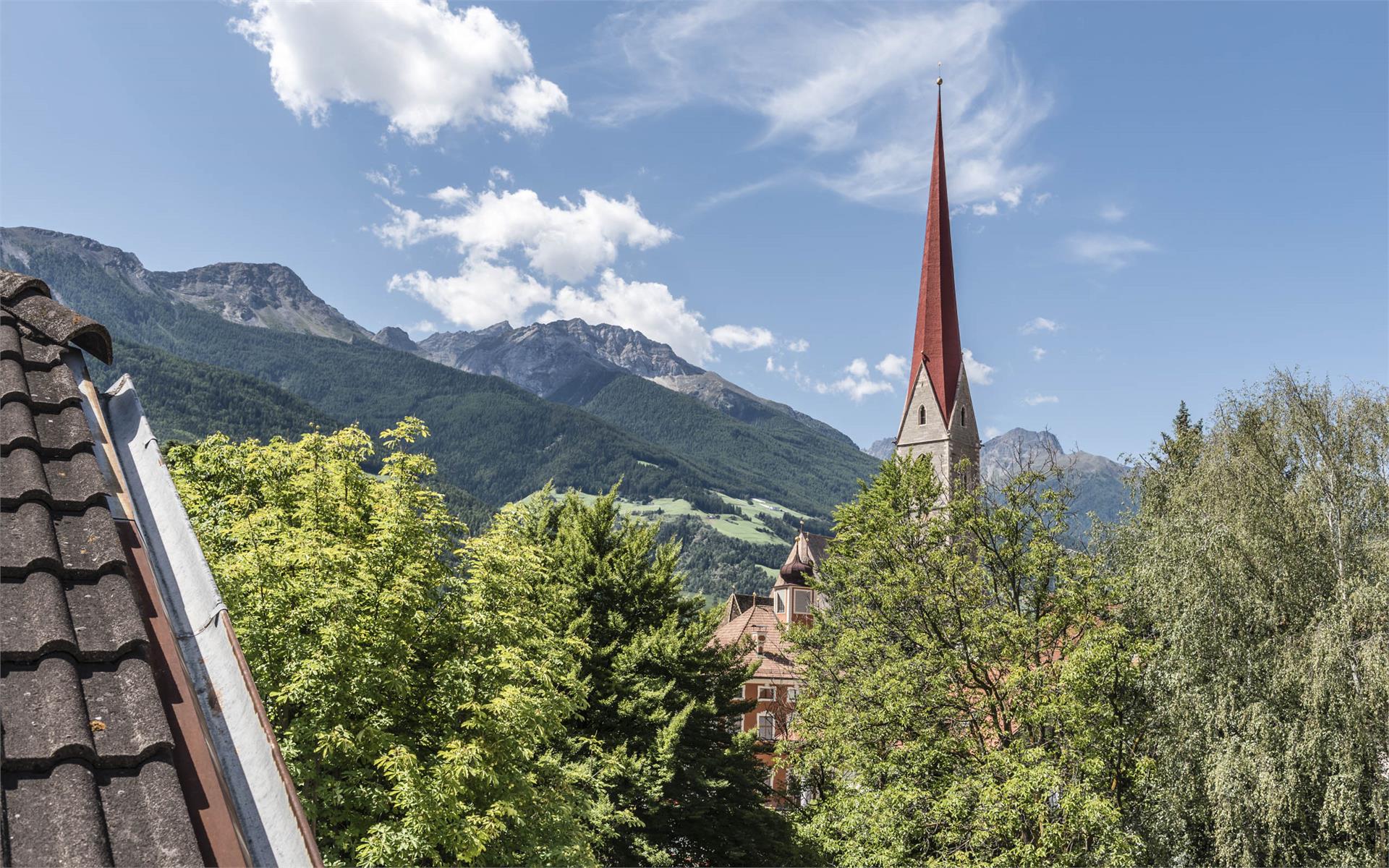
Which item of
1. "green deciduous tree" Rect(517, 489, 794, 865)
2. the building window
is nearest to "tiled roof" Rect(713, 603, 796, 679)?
the building window

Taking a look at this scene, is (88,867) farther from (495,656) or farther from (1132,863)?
(1132,863)

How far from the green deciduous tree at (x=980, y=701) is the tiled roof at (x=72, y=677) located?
19344 millimetres

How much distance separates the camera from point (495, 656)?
14109 millimetres

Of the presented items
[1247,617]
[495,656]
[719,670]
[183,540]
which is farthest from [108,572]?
[719,670]

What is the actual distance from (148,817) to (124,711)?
30 centimetres

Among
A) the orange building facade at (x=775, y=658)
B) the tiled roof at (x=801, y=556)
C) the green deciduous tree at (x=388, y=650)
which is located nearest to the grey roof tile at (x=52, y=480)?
the green deciduous tree at (x=388, y=650)

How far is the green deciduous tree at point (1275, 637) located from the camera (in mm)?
17156

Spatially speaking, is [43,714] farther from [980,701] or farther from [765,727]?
[765,727]

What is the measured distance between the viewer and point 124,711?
2.13 metres

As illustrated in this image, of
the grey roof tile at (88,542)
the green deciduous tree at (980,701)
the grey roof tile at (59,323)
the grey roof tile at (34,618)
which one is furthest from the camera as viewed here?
the green deciduous tree at (980,701)

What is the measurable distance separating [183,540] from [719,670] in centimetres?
2373

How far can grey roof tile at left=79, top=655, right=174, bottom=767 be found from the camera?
2043 mm

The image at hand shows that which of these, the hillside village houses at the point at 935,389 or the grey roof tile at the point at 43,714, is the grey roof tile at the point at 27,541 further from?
the hillside village houses at the point at 935,389

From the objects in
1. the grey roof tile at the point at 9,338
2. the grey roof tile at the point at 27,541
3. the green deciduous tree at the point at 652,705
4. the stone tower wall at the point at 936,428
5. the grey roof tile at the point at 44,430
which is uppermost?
the stone tower wall at the point at 936,428
